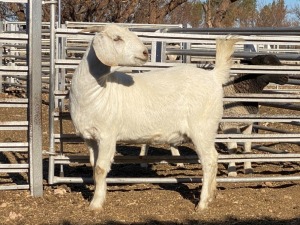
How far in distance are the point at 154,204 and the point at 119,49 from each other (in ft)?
5.13

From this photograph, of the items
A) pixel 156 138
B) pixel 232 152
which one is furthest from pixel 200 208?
pixel 232 152

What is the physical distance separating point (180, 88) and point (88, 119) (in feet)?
3.00

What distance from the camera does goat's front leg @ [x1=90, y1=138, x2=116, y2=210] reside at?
647 centimetres

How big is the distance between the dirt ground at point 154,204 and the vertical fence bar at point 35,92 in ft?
0.71

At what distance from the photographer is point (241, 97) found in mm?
7578

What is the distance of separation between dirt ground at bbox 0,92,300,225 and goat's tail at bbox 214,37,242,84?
1.17 m

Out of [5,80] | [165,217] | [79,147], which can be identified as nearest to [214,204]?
[165,217]

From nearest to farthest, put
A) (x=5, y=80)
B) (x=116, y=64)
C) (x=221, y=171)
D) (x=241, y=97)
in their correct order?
(x=116, y=64)
(x=241, y=97)
(x=221, y=171)
(x=5, y=80)

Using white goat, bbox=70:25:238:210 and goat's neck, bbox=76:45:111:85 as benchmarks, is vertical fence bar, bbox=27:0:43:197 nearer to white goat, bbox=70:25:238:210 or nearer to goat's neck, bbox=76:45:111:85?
white goat, bbox=70:25:238:210

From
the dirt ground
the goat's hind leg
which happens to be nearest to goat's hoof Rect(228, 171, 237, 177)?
the dirt ground

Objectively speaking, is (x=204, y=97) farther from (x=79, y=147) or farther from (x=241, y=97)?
(x=79, y=147)

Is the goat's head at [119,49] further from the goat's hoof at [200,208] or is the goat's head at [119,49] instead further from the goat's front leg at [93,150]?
the goat's hoof at [200,208]

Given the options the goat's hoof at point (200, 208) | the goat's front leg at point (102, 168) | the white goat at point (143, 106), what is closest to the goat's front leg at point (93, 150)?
the white goat at point (143, 106)

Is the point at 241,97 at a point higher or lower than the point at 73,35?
lower
